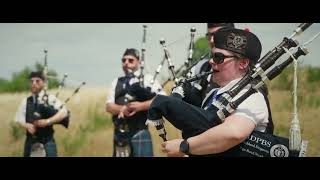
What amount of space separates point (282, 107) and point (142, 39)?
106 cm

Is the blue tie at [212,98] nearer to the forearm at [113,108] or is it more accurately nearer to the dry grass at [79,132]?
the dry grass at [79,132]

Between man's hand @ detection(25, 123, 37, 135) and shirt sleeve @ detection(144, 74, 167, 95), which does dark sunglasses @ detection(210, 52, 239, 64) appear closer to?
shirt sleeve @ detection(144, 74, 167, 95)

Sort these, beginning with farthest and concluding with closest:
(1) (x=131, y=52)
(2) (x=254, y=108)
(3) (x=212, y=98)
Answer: (1) (x=131, y=52)
(3) (x=212, y=98)
(2) (x=254, y=108)

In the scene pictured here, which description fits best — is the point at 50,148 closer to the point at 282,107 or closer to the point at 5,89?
the point at 5,89

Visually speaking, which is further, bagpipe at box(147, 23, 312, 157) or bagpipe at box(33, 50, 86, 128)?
bagpipe at box(33, 50, 86, 128)

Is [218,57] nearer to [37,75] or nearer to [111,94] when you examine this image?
[111,94]

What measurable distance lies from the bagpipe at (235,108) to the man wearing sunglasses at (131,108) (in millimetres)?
723

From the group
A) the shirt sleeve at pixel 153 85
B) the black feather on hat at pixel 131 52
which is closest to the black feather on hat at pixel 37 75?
the black feather on hat at pixel 131 52

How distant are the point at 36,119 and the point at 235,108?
5.67ft

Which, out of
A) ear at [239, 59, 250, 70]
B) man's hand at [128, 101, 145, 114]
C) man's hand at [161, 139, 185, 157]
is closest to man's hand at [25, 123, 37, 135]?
man's hand at [128, 101, 145, 114]

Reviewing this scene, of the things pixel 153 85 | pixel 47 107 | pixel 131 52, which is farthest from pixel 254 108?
pixel 47 107

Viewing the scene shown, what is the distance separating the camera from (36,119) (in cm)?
421

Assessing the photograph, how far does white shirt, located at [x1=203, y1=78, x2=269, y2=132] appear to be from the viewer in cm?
304
